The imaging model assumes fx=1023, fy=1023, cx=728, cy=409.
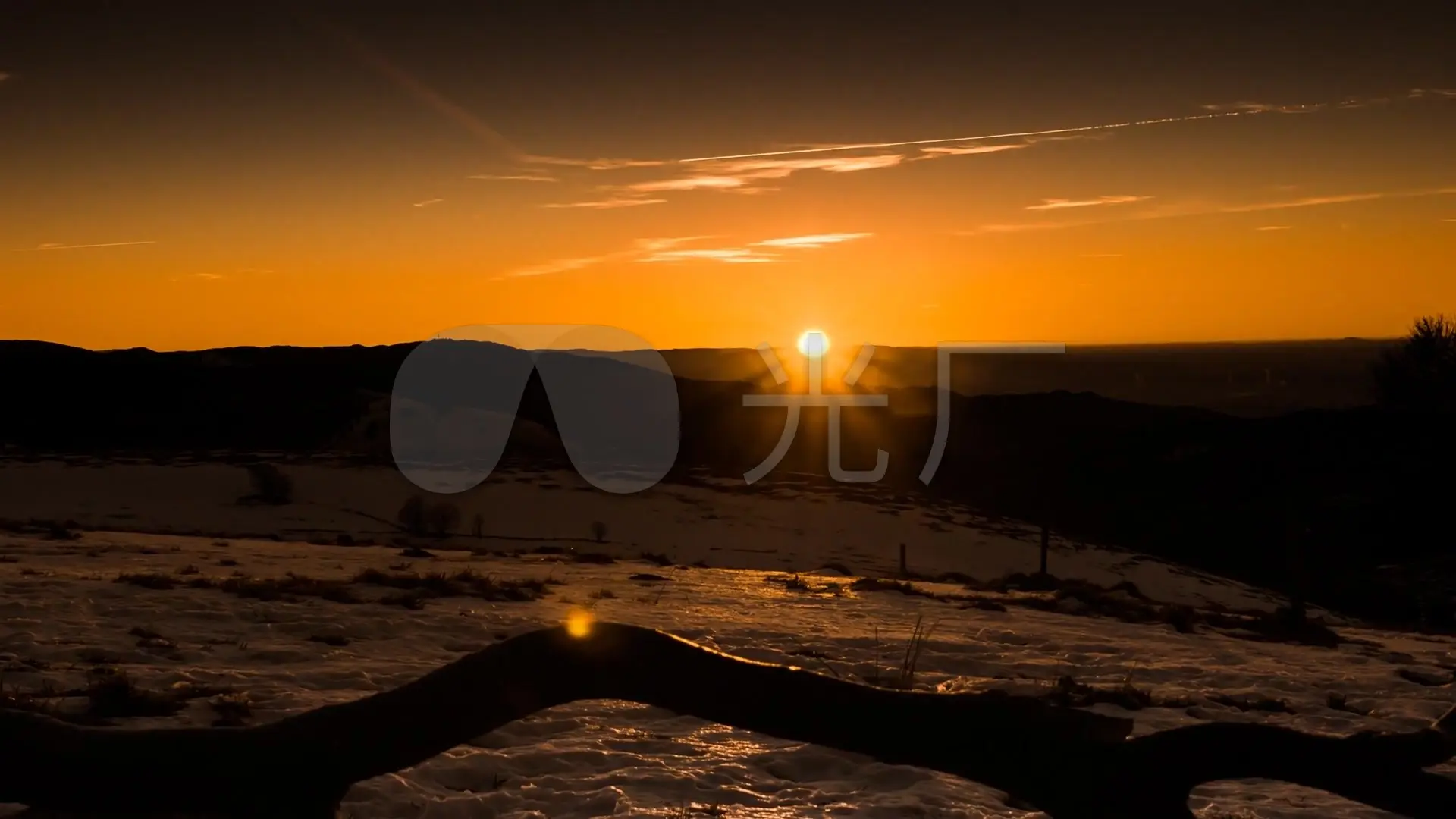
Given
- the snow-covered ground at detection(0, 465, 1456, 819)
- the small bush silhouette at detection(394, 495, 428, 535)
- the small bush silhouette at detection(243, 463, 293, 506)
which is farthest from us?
the small bush silhouette at detection(243, 463, 293, 506)

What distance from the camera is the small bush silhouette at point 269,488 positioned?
113 feet

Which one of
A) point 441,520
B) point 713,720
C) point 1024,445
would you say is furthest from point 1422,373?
point 713,720

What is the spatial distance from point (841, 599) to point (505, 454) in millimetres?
38220

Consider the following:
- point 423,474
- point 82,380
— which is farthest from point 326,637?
point 82,380

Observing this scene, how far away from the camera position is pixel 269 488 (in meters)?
34.8

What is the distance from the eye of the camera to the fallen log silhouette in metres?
2.25

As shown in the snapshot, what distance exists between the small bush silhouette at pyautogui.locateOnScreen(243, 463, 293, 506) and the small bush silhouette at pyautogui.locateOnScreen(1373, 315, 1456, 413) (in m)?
58.8

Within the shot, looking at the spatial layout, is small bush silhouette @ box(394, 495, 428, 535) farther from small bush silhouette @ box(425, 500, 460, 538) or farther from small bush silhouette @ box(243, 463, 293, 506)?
small bush silhouette @ box(243, 463, 293, 506)

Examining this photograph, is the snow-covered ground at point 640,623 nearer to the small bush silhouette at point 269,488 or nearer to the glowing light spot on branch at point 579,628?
the glowing light spot on branch at point 579,628

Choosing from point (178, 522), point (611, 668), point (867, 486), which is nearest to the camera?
point (611, 668)

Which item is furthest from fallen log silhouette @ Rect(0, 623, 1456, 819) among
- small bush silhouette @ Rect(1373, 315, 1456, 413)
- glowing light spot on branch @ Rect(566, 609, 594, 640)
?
small bush silhouette @ Rect(1373, 315, 1456, 413)

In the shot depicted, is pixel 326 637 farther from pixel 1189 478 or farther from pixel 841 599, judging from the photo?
pixel 1189 478

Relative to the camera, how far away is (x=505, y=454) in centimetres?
5128

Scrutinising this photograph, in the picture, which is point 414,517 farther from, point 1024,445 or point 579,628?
point 1024,445
